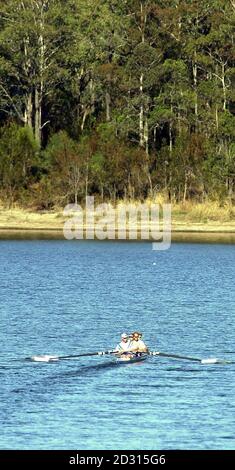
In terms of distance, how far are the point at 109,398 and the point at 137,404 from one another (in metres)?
1.04

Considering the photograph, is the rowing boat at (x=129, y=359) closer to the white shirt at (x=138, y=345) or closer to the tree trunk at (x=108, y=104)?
the white shirt at (x=138, y=345)

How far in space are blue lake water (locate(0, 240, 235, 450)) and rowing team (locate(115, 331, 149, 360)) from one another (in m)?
0.53

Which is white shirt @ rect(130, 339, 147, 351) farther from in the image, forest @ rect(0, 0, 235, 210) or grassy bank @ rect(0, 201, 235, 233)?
forest @ rect(0, 0, 235, 210)

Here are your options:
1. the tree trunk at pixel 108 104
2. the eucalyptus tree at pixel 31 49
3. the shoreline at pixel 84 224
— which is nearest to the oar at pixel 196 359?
the shoreline at pixel 84 224

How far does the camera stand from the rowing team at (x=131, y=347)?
42.6 metres

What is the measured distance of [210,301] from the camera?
6106 centimetres

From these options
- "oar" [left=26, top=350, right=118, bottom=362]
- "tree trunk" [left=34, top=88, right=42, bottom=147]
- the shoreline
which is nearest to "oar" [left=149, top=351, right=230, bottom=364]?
"oar" [left=26, top=350, right=118, bottom=362]

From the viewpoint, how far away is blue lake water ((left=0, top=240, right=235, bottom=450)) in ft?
109

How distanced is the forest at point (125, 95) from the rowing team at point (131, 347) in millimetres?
52449

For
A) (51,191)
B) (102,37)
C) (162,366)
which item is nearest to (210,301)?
(162,366)

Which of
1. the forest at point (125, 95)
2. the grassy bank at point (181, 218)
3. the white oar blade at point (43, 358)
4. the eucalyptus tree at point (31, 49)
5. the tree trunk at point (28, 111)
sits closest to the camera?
the white oar blade at point (43, 358)

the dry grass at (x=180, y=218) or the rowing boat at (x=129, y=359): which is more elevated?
the dry grass at (x=180, y=218)

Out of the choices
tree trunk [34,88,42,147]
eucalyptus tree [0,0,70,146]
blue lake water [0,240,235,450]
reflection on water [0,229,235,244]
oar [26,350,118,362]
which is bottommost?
blue lake water [0,240,235,450]
